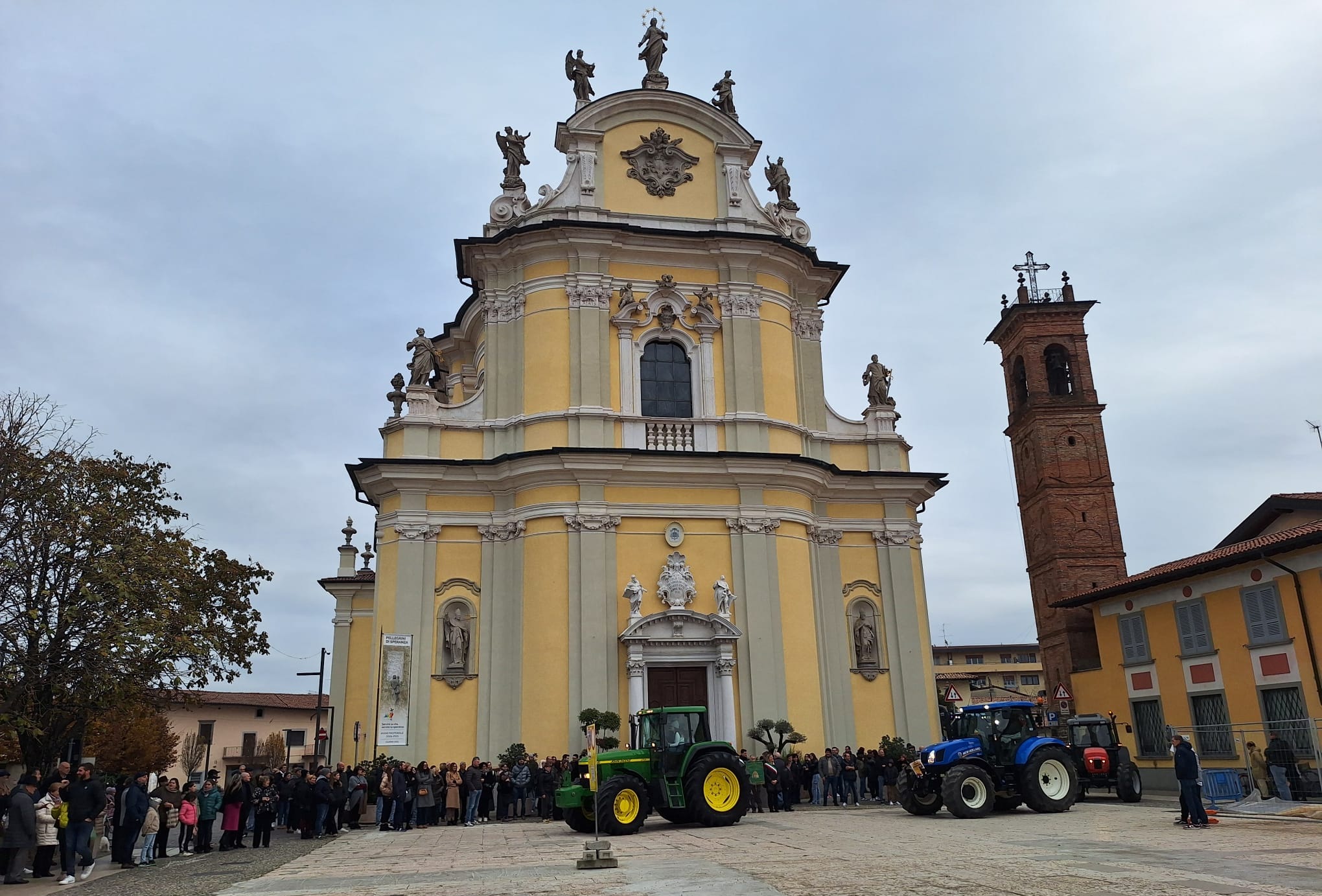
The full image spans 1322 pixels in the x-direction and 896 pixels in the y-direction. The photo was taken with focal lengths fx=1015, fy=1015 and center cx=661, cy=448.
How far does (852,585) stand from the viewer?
2414 cm

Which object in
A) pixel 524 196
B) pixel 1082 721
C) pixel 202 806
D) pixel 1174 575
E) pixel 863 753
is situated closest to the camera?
pixel 202 806

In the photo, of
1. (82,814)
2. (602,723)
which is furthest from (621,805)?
(82,814)

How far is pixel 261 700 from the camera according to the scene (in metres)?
55.8

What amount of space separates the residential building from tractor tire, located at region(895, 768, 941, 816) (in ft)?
135

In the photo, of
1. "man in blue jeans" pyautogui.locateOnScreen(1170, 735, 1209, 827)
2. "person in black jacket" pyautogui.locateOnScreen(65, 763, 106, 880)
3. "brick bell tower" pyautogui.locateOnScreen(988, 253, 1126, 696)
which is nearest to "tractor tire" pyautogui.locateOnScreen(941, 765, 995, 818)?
"man in blue jeans" pyautogui.locateOnScreen(1170, 735, 1209, 827)

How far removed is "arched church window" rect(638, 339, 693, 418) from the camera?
78.4 ft

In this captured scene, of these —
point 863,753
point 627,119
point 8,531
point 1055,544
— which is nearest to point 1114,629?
point 863,753

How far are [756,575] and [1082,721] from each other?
23.1 feet

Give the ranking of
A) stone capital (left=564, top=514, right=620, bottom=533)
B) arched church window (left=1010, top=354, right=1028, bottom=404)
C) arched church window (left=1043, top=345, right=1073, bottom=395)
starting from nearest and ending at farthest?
1. stone capital (left=564, top=514, right=620, bottom=533)
2. arched church window (left=1043, top=345, right=1073, bottom=395)
3. arched church window (left=1010, top=354, right=1028, bottom=404)

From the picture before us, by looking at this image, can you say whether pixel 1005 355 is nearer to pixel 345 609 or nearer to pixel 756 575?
pixel 756 575

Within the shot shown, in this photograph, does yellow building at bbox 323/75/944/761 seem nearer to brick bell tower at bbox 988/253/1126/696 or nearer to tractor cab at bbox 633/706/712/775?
tractor cab at bbox 633/706/712/775

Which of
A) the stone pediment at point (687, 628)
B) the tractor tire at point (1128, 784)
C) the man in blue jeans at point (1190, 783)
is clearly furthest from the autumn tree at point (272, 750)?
the man in blue jeans at point (1190, 783)

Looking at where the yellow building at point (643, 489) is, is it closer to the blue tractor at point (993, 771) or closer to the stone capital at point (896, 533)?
the stone capital at point (896, 533)

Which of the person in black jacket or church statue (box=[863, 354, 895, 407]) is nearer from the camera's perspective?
the person in black jacket
